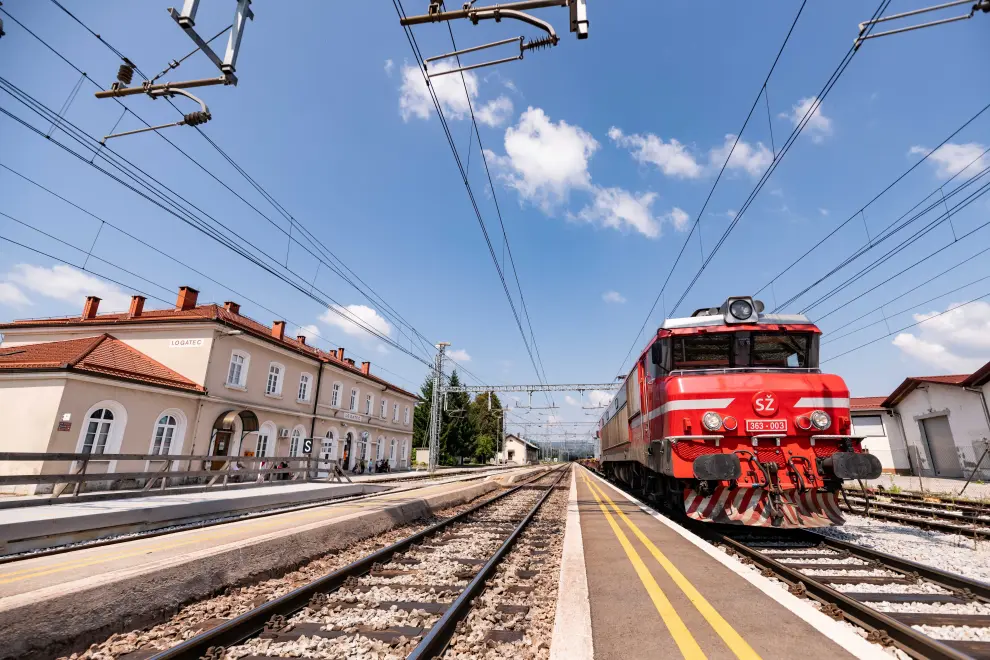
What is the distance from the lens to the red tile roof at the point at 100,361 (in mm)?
14992

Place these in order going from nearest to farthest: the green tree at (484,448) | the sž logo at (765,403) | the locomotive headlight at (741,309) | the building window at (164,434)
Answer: the sž logo at (765,403)
the locomotive headlight at (741,309)
the building window at (164,434)
the green tree at (484,448)

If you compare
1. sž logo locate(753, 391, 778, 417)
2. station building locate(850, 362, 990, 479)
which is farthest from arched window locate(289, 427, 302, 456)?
station building locate(850, 362, 990, 479)

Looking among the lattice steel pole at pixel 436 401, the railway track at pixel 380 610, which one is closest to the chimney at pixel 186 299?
the lattice steel pole at pixel 436 401

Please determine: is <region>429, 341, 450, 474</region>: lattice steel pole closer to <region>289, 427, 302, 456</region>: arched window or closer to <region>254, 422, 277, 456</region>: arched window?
<region>289, 427, 302, 456</region>: arched window

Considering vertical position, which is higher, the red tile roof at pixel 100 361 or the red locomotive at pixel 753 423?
the red tile roof at pixel 100 361

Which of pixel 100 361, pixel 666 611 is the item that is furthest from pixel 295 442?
pixel 666 611

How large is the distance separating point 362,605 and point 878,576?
6.11 metres

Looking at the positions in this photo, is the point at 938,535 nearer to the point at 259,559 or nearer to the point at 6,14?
the point at 259,559

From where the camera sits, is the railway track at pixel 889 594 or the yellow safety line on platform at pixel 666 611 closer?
the yellow safety line on platform at pixel 666 611

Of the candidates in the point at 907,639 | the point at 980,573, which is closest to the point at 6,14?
the point at 907,639

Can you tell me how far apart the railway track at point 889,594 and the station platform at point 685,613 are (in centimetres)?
43

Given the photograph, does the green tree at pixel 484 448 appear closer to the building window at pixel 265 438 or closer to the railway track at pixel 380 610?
the building window at pixel 265 438

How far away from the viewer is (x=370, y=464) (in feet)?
110

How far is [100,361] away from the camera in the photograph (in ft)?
54.5
